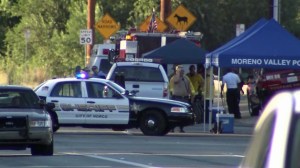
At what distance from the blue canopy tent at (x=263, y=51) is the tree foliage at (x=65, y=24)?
2370 centimetres

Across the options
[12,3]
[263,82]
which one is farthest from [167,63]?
[12,3]

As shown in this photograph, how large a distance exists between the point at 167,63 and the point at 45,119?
10439 mm

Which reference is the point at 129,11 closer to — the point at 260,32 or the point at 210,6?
the point at 210,6

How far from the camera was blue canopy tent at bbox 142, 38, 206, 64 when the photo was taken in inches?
1063

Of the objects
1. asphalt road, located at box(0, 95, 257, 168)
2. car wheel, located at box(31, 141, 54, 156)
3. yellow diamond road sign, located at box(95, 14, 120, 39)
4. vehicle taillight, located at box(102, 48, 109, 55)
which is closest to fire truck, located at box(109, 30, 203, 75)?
vehicle taillight, located at box(102, 48, 109, 55)

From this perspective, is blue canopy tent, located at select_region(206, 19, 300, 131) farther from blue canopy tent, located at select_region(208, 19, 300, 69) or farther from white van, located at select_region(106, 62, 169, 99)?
white van, located at select_region(106, 62, 169, 99)

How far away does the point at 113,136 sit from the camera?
23.2 metres

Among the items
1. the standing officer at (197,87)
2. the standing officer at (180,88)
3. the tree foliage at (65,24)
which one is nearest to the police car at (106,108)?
the standing officer at (180,88)

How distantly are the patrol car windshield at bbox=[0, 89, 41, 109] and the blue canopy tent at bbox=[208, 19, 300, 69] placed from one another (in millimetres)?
6628

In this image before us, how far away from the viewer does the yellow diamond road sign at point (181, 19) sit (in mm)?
32250

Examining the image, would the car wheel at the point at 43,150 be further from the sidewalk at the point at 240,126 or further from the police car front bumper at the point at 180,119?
the sidewalk at the point at 240,126

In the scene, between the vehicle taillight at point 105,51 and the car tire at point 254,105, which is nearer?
the car tire at point 254,105

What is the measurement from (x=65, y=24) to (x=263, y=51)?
1109 inches

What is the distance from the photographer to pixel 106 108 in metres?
23.2
